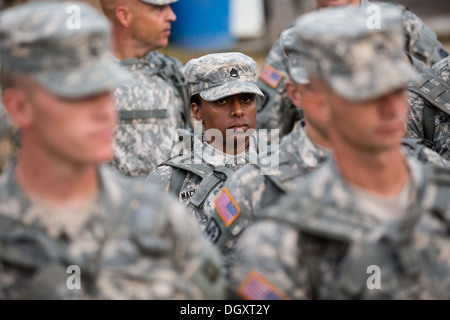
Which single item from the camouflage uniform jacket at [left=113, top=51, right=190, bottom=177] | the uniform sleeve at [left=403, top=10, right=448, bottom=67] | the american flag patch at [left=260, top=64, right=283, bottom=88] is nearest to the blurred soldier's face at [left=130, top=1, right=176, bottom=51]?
the camouflage uniform jacket at [left=113, top=51, right=190, bottom=177]

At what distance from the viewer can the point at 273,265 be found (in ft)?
10.6

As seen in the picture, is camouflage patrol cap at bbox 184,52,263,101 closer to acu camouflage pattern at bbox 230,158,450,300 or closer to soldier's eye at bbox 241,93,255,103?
soldier's eye at bbox 241,93,255,103

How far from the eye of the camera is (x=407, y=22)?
686cm

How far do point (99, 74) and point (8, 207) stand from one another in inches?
21.4

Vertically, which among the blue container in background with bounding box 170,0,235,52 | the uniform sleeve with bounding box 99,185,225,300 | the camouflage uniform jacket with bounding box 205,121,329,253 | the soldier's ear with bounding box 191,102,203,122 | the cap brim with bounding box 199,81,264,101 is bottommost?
the blue container in background with bounding box 170,0,235,52

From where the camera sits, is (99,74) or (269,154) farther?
(269,154)

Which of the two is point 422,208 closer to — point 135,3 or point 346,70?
point 346,70

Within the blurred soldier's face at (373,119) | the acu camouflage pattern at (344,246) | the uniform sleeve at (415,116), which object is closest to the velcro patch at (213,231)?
the acu camouflage pattern at (344,246)

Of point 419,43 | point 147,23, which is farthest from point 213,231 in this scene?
point 419,43

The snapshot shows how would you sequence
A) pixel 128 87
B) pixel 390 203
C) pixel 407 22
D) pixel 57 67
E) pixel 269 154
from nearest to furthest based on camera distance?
1. pixel 57 67
2. pixel 390 203
3. pixel 269 154
4. pixel 128 87
5. pixel 407 22

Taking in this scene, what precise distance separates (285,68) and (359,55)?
153 inches

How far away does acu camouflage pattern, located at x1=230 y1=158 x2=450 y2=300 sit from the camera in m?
3.20

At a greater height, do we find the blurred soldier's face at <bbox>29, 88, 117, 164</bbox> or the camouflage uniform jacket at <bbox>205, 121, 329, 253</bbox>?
the blurred soldier's face at <bbox>29, 88, 117, 164</bbox>
